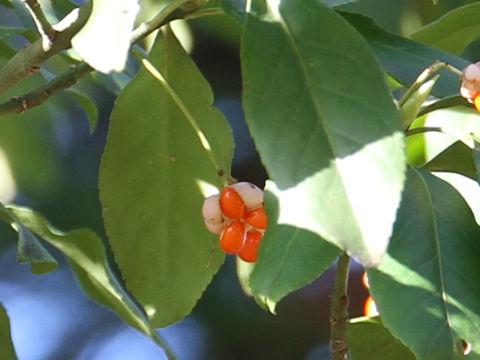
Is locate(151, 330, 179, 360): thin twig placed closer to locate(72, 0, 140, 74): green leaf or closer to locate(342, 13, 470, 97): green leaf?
locate(342, 13, 470, 97): green leaf

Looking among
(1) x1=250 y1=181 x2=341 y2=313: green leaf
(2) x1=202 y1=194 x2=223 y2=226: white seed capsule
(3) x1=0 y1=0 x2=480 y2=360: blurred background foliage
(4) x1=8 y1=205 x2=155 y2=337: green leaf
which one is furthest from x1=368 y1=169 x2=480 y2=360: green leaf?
(3) x1=0 y1=0 x2=480 y2=360: blurred background foliage

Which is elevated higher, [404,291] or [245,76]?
[245,76]

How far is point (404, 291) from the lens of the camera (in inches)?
39.3

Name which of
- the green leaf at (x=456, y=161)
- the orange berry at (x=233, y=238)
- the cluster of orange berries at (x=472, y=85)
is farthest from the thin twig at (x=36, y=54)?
the green leaf at (x=456, y=161)

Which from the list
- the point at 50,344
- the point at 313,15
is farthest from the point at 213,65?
the point at 313,15

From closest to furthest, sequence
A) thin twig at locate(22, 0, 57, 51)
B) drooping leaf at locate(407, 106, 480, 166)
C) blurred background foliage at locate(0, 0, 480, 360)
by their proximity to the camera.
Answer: thin twig at locate(22, 0, 57, 51)
drooping leaf at locate(407, 106, 480, 166)
blurred background foliage at locate(0, 0, 480, 360)

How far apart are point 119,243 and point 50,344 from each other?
5.60 feet

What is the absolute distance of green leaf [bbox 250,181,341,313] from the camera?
3.14ft

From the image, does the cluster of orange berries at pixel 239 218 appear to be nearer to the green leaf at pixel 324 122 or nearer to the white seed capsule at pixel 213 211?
the white seed capsule at pixel 213 211

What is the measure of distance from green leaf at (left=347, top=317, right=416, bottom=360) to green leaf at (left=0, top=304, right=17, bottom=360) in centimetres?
35

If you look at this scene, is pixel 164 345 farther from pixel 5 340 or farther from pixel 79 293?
pixel 79 293

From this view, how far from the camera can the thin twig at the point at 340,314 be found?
1084 millimetres

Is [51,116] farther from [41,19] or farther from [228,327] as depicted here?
[41,19]

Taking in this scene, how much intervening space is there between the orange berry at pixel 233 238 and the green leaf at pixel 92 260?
0.15 meters
